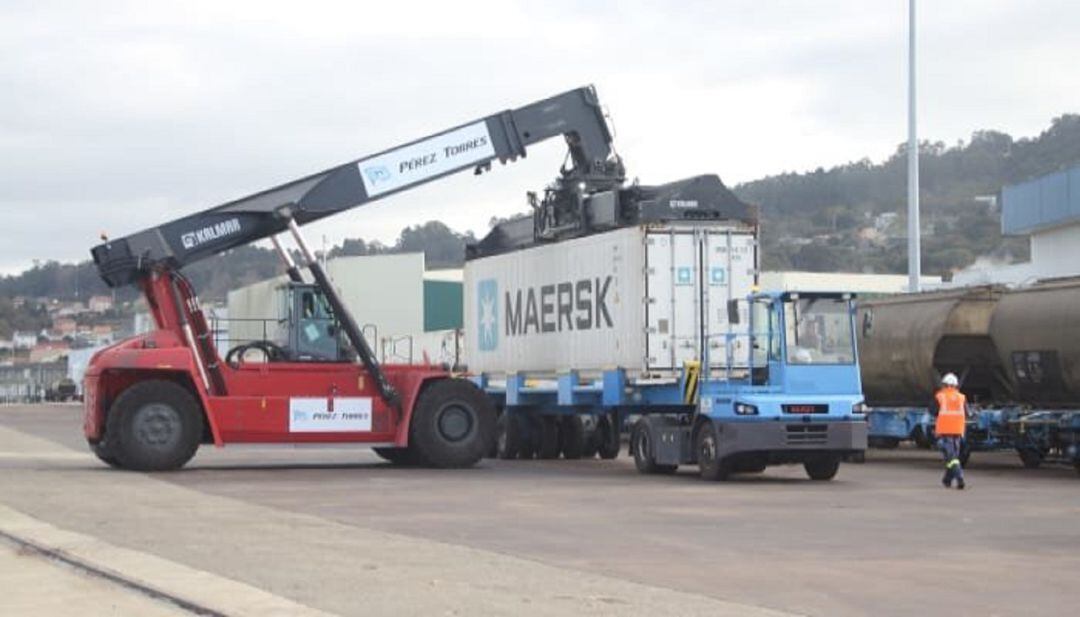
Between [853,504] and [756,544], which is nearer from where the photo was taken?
[756,544]

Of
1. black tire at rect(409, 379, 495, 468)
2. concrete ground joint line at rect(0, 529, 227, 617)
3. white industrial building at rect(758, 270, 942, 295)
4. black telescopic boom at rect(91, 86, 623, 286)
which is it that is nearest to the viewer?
concrete ground joint line at rect(0, 529, 227, 617)

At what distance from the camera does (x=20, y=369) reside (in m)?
166

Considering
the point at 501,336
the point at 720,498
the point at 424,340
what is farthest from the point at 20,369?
the point at 720,498

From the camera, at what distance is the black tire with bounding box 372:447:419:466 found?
93.5 feet

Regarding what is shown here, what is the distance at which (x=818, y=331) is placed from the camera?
24.0 m

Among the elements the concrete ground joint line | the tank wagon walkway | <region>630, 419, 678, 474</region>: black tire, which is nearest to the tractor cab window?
the tank wagon walkway

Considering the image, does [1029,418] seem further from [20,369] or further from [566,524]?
[20,369]

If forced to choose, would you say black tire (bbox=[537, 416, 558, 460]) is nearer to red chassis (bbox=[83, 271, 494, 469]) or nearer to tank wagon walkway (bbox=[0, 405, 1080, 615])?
red chassis (bbox=[83, 271, 494, 469])

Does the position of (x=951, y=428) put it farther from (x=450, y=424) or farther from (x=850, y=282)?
(x=850, y=282)

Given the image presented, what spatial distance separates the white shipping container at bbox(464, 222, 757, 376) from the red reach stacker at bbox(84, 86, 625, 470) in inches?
69.9

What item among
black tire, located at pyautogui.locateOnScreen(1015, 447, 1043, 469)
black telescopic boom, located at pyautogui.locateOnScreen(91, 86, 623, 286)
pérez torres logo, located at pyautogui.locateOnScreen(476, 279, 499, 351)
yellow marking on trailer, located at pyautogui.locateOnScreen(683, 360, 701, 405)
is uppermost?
black telescopic boom, located at pyautogui.locateOnScreen(91, 86, 623, 286)

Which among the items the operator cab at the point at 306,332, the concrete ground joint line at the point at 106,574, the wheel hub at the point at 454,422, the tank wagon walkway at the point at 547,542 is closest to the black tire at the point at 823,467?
the tank wagon walkway at the point at 547,542

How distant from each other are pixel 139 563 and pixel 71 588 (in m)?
1.06

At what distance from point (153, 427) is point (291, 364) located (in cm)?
279
